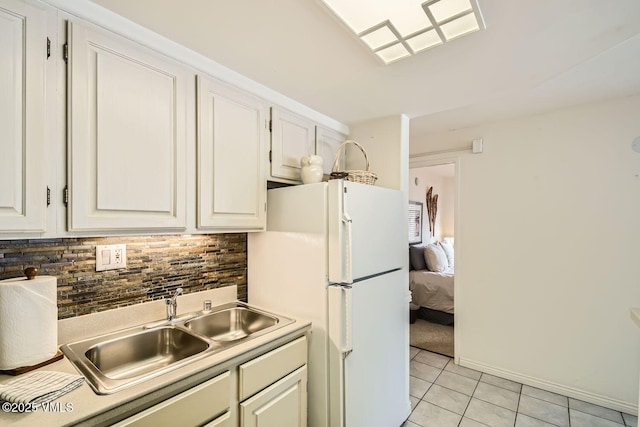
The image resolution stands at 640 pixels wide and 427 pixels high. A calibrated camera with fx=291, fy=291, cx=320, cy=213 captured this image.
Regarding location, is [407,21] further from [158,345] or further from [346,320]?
[158,345]

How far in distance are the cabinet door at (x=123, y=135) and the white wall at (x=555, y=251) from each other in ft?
8.46

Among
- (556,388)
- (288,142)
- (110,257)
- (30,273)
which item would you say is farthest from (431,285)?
(30,273)

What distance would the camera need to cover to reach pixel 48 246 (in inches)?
48.7

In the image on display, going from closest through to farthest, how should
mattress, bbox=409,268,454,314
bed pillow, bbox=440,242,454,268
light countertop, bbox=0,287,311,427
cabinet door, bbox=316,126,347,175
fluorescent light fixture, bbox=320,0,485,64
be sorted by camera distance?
light countertop, bbox=0,287,311,427
fluorescent light fixture, bbox=320,0,485,64
cabinet door, bbox=316,126,347,175
mattress, bbox=409,268,454,314
bed pillow, bbox=440,242,454,268

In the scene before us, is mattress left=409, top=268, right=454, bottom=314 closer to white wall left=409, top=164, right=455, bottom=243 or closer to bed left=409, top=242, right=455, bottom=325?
bed left=409, top=242, right=455, bottom=325

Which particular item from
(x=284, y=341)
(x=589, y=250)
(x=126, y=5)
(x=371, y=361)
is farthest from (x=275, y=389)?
(x=589, y=250)

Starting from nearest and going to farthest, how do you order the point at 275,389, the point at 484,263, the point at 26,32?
the point at 26,32 → the point at 275,389 → the point at 484,263

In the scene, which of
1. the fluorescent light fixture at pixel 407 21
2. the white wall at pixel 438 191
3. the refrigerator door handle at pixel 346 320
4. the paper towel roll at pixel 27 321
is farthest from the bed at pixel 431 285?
the paper towel roll at pixel 27 321

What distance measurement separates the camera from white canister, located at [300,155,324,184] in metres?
1.83

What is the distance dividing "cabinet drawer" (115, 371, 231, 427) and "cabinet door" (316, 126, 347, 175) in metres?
1.53

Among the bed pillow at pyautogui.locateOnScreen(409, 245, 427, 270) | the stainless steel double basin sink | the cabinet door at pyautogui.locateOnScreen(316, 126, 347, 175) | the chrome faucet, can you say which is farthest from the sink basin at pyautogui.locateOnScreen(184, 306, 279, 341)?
the bed pillow at pyautogui.locateOnScreen(409, 245, 427, 270)

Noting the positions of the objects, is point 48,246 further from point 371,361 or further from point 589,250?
point 589,250

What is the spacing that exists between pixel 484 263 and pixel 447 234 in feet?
11.3

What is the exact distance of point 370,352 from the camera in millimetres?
1707
